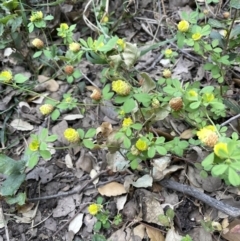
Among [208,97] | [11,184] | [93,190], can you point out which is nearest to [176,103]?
[208,97]

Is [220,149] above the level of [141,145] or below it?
above

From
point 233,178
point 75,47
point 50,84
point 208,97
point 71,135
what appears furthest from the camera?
point 50,84

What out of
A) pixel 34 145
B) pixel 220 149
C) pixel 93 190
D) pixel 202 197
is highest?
pixel 220 149

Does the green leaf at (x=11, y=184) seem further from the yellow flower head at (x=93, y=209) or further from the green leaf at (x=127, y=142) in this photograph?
the green leaf at (x=127, y=142)

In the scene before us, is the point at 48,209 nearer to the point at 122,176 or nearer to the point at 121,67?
the point at 122,176

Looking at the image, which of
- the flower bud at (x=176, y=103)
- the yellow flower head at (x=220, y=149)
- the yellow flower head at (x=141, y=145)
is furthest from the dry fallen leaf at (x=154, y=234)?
the yellow flower head at (x=220, y=149)

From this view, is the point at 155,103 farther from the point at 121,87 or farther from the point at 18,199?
the point at 18,199

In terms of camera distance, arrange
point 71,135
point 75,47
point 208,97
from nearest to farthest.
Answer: point 208,97
point 71,135
point 75,47
